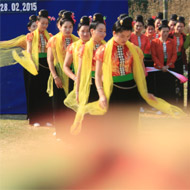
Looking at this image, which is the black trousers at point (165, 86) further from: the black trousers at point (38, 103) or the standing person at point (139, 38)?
the black trousers at point (38, 103)

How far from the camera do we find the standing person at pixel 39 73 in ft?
18.9

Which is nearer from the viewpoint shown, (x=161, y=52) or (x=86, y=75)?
(x=86, y=75)

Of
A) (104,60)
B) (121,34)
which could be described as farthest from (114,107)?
(121,34)

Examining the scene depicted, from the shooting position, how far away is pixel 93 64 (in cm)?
421

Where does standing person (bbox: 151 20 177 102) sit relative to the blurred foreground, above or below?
above

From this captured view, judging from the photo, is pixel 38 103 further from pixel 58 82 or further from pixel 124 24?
pixel 124 24

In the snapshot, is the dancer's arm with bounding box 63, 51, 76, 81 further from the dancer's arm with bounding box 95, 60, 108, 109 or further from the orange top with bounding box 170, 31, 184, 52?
the orange top with bounding box 170, 31, 184, 52

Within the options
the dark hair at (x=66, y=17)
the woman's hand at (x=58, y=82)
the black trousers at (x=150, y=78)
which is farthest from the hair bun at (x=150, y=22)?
the woman's hand at (x=58, y=82)

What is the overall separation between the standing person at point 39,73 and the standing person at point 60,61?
0.69 m

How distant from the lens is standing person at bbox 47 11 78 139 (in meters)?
4.89

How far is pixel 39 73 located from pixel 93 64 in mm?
2027

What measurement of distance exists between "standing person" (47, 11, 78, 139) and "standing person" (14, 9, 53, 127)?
690 millimetres

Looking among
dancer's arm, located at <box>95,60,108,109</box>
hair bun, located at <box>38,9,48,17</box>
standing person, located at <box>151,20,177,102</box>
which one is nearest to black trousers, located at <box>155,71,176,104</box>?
standing person, located at <box>151,20,177,102</box>

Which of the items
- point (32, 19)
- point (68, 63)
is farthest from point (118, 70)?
point (32, 19)
